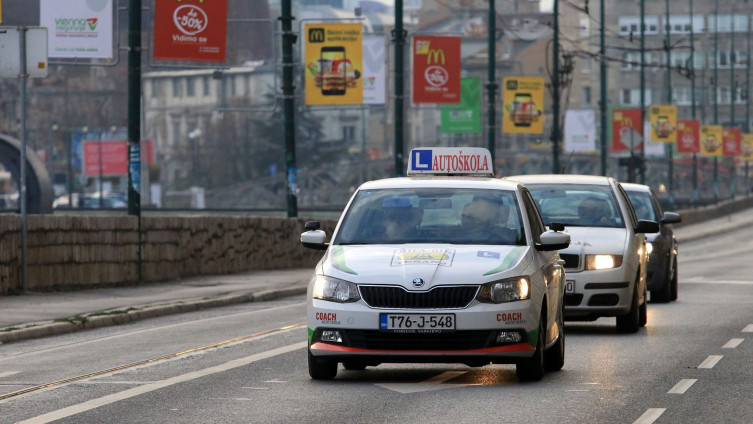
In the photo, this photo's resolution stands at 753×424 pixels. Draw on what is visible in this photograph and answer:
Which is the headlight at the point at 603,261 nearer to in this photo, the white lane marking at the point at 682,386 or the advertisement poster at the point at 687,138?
the white lane marking at the point at 682,386

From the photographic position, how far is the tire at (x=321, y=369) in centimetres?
1144

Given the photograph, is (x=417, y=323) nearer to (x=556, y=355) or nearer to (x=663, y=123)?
(x=556, y=355)

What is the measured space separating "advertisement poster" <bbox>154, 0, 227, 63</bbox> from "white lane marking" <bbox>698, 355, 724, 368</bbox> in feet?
47.9

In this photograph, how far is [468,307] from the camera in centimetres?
1075

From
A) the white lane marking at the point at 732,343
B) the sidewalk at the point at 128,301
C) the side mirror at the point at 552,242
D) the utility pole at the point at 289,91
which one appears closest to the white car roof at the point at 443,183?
the side mirror at the point at 552,242

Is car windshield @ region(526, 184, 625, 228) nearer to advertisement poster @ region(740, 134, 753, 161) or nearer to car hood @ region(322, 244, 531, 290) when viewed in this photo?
car hood @ region(322, 244, 531, 290)

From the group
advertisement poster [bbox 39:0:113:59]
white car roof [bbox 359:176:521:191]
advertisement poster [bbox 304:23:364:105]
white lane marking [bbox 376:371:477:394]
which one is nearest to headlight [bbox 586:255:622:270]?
Answer: white car roof [bbox 359:176:521:191]

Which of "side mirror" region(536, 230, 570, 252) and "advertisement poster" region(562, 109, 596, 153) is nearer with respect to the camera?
"side mirror" region(536, 230, 570, 252)

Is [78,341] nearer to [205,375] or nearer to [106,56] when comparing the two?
[205,375]

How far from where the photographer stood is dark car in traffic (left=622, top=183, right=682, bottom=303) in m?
20.9

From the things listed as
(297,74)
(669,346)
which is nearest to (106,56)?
(669,346)

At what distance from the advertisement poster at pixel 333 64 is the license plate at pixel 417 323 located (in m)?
24.8

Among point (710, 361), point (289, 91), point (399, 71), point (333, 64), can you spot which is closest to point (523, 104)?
point (399, 71)

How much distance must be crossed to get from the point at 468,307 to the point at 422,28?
520ft
